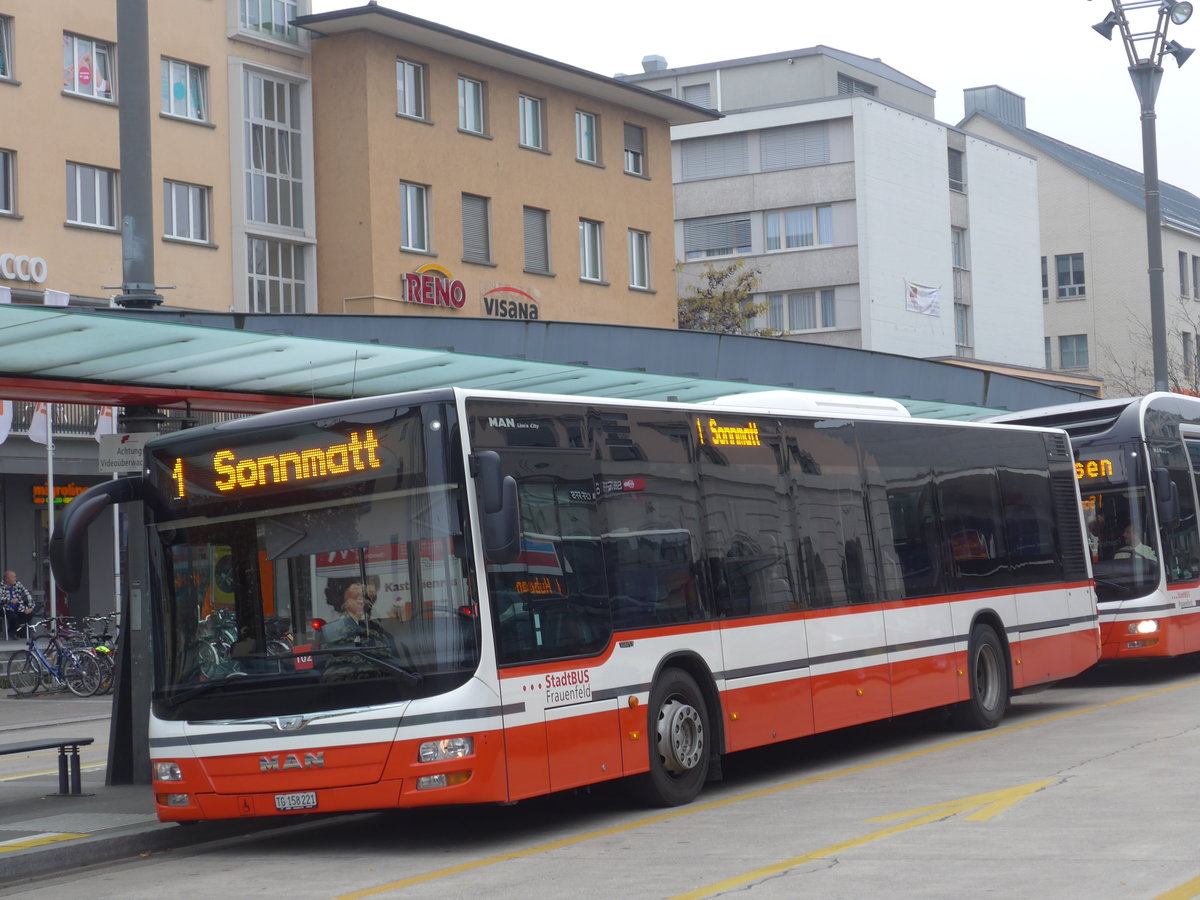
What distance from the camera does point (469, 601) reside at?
1017 centimetres

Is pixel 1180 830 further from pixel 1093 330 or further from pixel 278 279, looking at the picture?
pixel 1093 330

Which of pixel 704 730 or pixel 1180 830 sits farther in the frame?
pixel 704 730

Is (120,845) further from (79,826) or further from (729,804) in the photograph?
(729,804)

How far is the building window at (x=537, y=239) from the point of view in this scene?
4844 centimetres

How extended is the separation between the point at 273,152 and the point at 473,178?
5.21m

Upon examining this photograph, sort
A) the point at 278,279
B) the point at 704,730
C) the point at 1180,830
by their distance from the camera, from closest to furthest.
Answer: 1. the point at 1180,830
2. the point at 704,730
3. the point at 278,279

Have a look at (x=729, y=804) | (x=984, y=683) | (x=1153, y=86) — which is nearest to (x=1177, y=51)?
(x=1153, y=86)

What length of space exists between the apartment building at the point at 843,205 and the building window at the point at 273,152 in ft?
80.8

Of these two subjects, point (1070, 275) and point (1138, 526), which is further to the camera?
point (1070, 275)

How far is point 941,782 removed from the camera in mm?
12320

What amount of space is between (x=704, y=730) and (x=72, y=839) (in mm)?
4107

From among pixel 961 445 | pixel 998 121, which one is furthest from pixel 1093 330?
pixel 961 445

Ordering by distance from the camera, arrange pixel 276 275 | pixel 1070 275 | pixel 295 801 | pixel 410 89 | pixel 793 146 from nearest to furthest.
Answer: pixel 295 801 < pixel 276 275 < pixel 410 89 < pixel 793 146 < pixel 1070 275

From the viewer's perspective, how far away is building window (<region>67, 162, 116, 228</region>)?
39.5 metres
